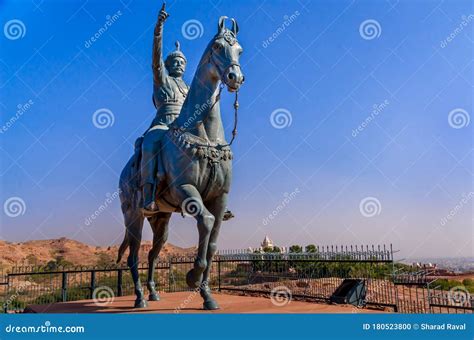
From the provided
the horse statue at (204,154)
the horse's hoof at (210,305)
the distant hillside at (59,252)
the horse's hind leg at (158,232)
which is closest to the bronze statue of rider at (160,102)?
the horse statue at (204,154)

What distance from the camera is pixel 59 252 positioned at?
52281 millimetres

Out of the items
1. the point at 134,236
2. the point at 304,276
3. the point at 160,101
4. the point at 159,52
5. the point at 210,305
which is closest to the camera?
the point at 210,305

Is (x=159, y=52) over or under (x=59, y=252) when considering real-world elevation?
over

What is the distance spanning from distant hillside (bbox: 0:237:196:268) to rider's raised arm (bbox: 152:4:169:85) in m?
35.5

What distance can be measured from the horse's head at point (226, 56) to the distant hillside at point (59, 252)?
123 ft

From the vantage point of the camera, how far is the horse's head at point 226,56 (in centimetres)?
571

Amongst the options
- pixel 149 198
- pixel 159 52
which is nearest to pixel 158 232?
pixel 149 198

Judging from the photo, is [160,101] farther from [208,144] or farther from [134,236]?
[134,236]

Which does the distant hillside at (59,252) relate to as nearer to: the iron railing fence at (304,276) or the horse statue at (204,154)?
the iron railing fence at (304,276)

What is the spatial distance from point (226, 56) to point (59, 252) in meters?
53.5

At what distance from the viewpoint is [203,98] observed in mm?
6379

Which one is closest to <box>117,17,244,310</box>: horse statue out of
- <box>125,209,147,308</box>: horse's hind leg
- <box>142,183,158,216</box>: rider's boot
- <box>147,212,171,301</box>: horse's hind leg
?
<box>142,183,158,216</box>: rider's boot

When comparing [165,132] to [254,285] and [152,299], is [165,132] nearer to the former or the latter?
[152,299]
